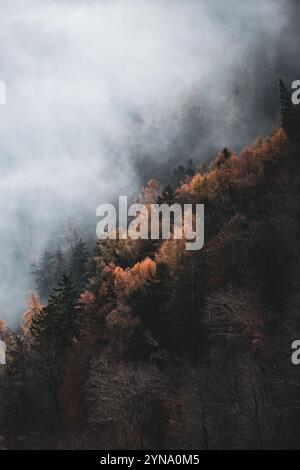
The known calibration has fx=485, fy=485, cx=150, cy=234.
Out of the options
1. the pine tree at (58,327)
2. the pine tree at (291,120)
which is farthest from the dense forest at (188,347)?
the pine tree at (291,120)

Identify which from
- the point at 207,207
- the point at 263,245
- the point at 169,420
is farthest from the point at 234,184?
the point at 169,420

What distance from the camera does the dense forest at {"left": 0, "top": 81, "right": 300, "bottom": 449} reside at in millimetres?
37969

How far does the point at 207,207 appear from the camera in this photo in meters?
93.6

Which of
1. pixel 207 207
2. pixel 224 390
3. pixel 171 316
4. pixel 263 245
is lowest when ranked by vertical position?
pixel 224 390

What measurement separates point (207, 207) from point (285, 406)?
59.5m

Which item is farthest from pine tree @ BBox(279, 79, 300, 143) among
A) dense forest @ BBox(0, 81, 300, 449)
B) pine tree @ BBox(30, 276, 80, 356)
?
pine tree @ BBox(30, 276, 80, 356)

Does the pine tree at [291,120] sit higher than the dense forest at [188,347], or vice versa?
the pine tree at [291,120]

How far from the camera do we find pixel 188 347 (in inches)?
2227

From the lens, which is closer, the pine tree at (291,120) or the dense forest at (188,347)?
the dense forest at (188,347)

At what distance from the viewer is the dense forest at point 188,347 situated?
125 ft

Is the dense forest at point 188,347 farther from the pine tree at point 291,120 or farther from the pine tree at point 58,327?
the pine tree at point 291,120

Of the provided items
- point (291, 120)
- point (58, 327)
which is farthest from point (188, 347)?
point (291, 120)

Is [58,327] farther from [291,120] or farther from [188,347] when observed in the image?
[291,120]
